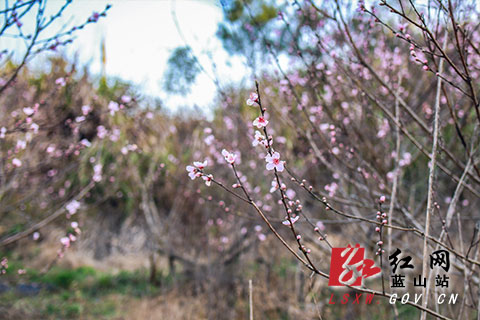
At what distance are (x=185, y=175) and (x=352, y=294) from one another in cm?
257

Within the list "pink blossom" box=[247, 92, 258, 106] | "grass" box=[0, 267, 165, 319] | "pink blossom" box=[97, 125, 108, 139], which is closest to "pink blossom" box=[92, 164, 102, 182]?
"pink blossom" box=[97, 125, 108, 139]

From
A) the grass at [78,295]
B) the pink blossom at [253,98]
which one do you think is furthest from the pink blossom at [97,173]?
the pink blossom at [253,98]

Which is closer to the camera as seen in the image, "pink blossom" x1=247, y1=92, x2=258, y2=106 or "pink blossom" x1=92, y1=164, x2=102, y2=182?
"pink blossom" x1=247, y1=92, x2=258, y2=106

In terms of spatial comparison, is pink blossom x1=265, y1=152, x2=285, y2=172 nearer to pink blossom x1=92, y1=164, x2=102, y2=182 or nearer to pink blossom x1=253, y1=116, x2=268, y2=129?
pink blossom x1=253, y1=116, x2=268, y2=129

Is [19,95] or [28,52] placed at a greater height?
[19,95]

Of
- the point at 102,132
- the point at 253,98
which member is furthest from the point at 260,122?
the point at 102,132

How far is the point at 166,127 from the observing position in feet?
23.8

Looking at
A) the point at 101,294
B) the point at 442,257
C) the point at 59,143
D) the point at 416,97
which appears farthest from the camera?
the point at 101,294

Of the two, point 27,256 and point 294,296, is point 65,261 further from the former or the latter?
point 294,296

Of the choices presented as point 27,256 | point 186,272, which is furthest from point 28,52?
point 27,256

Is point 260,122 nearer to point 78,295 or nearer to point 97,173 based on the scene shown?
point 97,173

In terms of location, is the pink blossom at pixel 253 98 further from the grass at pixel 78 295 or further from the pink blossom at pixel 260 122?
the grass at pixel 78 295

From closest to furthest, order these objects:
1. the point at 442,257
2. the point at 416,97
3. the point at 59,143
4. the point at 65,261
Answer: the point at 442,257, the point at 416,97, the point at 59,143, the point at 65,261

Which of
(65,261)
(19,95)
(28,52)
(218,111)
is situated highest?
(218,111)
